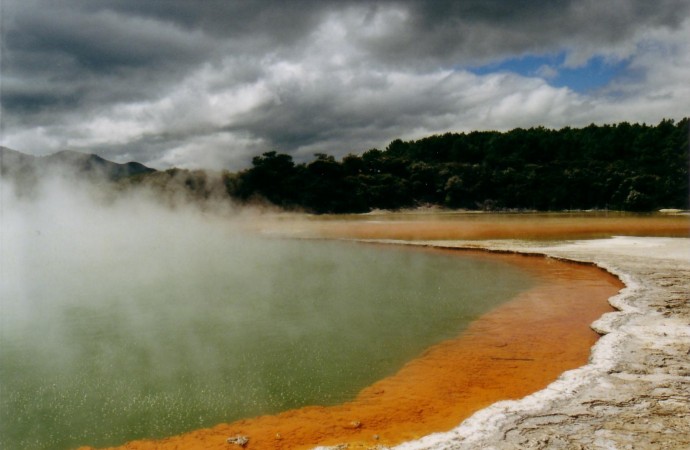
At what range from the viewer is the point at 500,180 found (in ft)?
185

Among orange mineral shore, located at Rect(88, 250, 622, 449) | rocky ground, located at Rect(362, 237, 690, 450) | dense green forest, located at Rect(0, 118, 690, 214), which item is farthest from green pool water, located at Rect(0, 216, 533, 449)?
dense green forest, located at Rect(0, 118, 690, 214)

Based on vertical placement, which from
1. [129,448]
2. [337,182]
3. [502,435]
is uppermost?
[337,182]

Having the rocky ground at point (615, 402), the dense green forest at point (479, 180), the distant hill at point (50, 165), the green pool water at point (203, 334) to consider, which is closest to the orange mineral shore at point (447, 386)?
the green pool water at point (203, 334)

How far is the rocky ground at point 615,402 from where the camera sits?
3.81 meters

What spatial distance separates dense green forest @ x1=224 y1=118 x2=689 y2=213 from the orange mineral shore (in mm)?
44641

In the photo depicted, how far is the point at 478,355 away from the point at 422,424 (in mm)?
2182

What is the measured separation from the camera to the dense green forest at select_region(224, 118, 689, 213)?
171 feet

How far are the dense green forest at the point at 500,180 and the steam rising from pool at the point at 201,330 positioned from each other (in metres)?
37.1

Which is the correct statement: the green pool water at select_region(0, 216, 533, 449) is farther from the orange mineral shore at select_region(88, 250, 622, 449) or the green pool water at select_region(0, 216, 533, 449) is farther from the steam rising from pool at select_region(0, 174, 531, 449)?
the orange mineral shore at select_region(88, 250, 622, 449)

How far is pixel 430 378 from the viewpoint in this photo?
573 cm

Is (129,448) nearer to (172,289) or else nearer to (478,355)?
(478,355)

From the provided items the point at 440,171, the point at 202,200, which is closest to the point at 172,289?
the point at 202,200

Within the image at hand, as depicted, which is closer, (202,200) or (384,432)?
(384,432)

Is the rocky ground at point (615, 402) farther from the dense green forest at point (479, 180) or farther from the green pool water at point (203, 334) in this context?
the dense green forest at point (479, 180)
